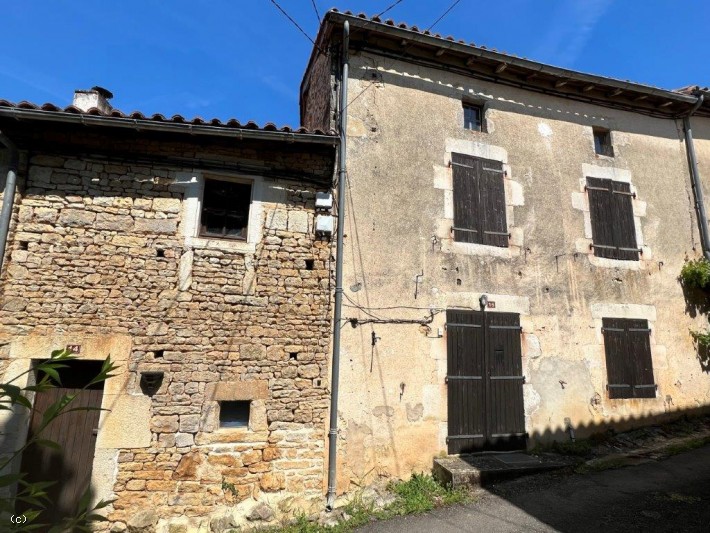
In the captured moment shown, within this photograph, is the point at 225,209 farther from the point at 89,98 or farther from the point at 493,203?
the point at 493,203

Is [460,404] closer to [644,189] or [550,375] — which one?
[550,375]

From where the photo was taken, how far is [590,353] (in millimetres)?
6844

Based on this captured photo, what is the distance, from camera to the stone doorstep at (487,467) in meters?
5.41

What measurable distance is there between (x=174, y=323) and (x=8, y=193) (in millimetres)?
2380

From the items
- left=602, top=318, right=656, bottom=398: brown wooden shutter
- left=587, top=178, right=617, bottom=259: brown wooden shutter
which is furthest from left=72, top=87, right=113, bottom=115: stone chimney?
left=602, top=318, right=656, bottom=398: brown wooden shutter

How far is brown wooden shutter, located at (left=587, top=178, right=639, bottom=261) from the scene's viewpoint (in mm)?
7352

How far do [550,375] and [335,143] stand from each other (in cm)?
469

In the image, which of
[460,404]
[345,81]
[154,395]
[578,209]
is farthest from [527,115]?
[154,395]

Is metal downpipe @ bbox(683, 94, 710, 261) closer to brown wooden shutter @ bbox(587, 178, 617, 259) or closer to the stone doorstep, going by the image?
brown wooden shutter @ bbox(587, 178, 617, 259)

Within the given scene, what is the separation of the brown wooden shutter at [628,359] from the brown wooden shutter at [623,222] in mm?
1180

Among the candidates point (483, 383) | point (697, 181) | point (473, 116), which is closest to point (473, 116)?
point (473, 116)

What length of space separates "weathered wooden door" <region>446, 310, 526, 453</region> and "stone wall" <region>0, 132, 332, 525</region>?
1.88 metres

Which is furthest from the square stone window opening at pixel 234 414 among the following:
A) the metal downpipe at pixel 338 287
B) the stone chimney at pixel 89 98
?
the stone chimney at pixel 89 98

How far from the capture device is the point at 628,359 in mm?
7004
